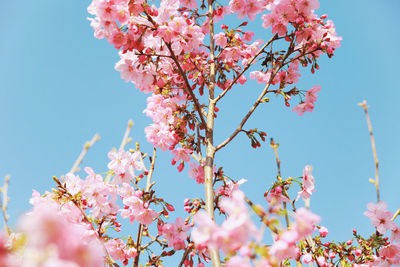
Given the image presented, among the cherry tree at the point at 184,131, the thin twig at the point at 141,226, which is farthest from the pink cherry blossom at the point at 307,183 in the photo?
the thin twig at the point at 141,226

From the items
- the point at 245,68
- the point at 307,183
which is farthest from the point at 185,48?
the point at 307,183

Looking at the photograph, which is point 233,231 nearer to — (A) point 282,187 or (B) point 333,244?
(A) point 282,187


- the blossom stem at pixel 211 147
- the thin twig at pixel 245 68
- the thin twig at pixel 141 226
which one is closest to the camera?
the blossom stem at pixel 211 147

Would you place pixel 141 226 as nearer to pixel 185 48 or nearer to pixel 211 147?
pixel 211 147

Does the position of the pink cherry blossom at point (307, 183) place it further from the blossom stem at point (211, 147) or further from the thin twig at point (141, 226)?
the thin twig at point (141, 226)

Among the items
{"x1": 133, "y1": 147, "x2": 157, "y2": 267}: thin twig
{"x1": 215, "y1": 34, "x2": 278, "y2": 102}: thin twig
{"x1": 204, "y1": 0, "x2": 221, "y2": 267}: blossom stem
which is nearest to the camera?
{"x1": 204, "y1": 0, "x2": 221, "y2": 267}: blossom stem

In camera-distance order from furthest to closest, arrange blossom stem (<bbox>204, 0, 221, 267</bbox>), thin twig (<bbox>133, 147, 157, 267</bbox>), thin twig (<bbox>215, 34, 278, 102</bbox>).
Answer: thin twig (<bbox>215, 34, 278, 102</bbox>) → thin twig (<bbox>133, 147, 157, 267</bbox>) → blossom stem (<bbox>204, 0, 221, 267</bbox>)

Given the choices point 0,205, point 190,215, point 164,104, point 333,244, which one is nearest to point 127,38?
point 164,104

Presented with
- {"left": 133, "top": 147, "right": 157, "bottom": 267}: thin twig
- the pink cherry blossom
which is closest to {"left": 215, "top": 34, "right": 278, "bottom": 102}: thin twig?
{"left": 133, "top": 147, "right": 157, "bottom": 267}: thin twig

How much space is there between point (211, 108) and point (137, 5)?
119 cm

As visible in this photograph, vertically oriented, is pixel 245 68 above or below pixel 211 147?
above

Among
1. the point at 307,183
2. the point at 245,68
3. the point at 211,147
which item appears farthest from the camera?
the point at 245,68

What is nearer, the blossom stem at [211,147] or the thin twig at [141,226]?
the blossom stem at [211,147]

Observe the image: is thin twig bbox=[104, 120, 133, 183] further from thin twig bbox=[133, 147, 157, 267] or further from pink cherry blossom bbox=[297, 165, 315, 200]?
pink cherry blossom bbox=[297, 165, 315, 200]
